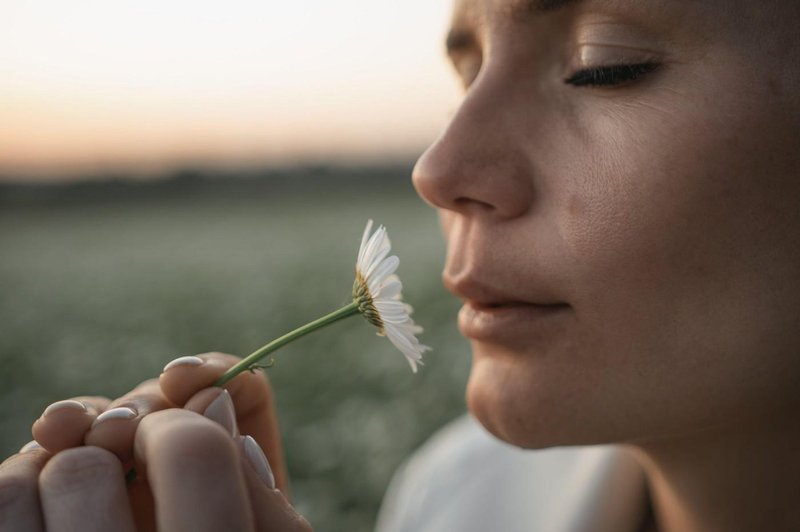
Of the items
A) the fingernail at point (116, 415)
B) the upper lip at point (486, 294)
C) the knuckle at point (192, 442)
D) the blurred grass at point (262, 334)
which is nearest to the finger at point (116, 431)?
the fingernail at point (116, 415)

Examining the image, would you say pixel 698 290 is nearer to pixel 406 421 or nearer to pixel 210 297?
pixel 406 421

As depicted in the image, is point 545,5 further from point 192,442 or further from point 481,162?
point 192,442

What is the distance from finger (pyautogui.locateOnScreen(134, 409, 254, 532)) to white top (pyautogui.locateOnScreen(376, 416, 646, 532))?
4.04ft

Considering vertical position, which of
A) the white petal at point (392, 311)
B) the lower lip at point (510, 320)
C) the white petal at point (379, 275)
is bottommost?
the lower lip at point (510, 320)

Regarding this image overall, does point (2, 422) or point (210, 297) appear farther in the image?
point (210, 297)

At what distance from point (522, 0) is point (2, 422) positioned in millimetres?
5123

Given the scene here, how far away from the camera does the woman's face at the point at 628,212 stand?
40.8 inches

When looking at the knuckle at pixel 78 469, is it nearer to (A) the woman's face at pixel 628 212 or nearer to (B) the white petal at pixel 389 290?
(B) the white petal at pixel 389 290

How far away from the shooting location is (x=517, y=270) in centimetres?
116

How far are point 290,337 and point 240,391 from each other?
366mm

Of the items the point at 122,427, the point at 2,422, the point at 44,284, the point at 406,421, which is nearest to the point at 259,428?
the point at 122,427

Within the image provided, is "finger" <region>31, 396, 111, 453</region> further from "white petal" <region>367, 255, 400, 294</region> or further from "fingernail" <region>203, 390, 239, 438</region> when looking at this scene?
"white petal" <region>367, 255, 400, 294</region>

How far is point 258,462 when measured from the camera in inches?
38.5

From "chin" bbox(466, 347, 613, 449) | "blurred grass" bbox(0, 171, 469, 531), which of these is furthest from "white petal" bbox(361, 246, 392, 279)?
"blurred grass" bbox(0, 171, 469, 531)
